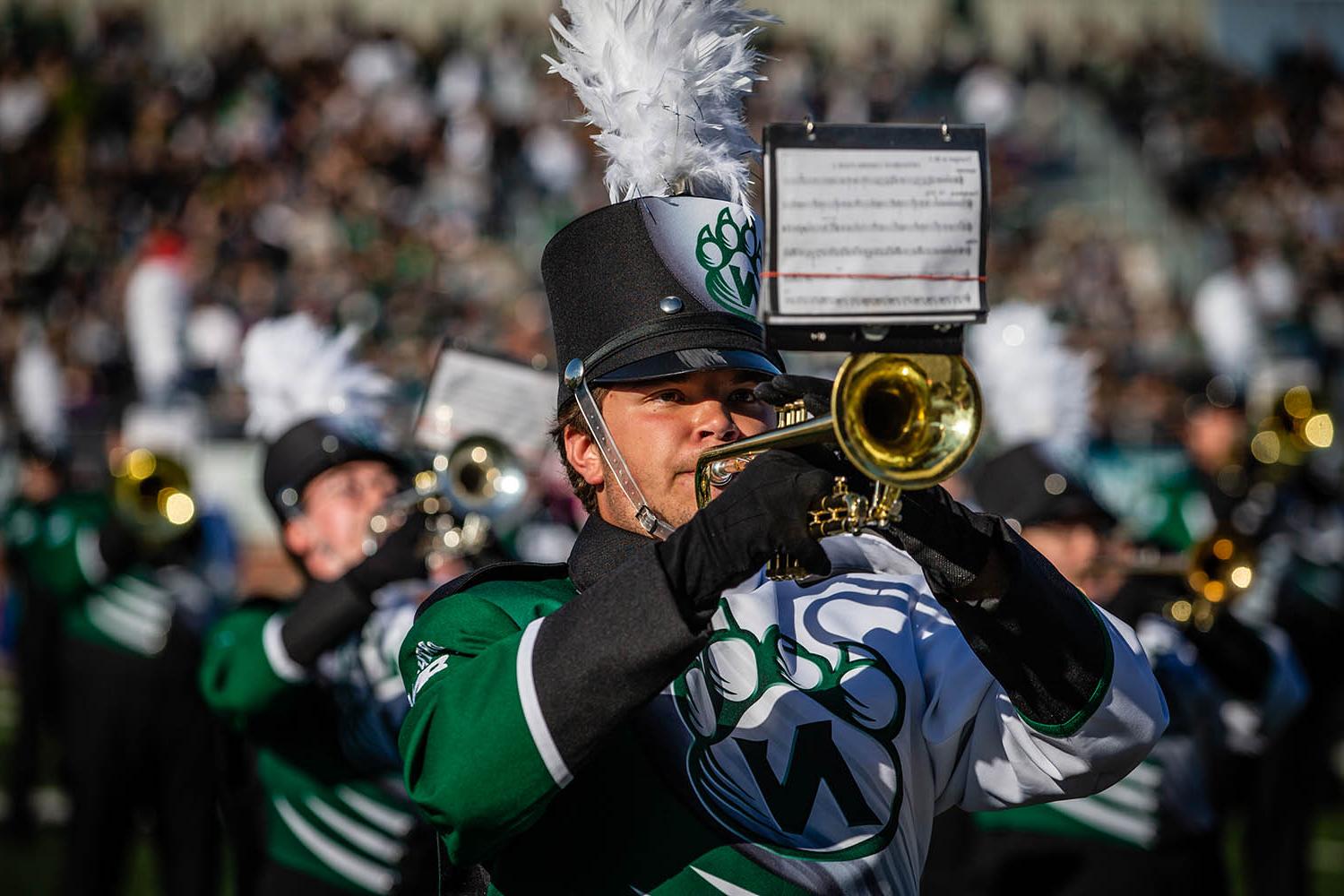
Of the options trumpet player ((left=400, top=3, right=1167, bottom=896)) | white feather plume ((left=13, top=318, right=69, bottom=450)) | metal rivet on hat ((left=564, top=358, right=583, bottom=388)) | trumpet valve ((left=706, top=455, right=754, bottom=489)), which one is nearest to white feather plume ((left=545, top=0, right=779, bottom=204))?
trumpet player ((left=400, top=3, right=1167, bottom=896))

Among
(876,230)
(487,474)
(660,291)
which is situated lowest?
(487,474)

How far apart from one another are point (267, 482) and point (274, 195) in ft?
36.6

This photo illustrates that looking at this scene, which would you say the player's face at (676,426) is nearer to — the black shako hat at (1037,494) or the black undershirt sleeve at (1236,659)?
the black shako hat at (1037,494)

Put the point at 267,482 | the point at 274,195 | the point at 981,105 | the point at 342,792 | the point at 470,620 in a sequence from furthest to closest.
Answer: the point at 981,105 → the point at 274,195 → the point at 267,482 → the point at 342,792 → the point at 470,620

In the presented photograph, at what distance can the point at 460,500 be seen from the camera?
14.6ft

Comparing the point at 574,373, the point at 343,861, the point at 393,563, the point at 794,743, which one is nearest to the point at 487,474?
the point at 393,563

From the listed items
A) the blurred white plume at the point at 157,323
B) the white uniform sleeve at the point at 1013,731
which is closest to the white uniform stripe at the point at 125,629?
the blurred white plume at the point at 157,323

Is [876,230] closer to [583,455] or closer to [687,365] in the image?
[687,365]

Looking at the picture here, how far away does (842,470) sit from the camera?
2086mm

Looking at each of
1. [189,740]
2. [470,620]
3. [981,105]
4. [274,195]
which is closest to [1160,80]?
[981,105]

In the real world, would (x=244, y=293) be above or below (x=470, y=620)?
below

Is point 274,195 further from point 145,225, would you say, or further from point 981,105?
point 981,105

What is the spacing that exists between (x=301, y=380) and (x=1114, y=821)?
2.83 metres

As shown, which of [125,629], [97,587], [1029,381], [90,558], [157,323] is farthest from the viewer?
[157,323]
